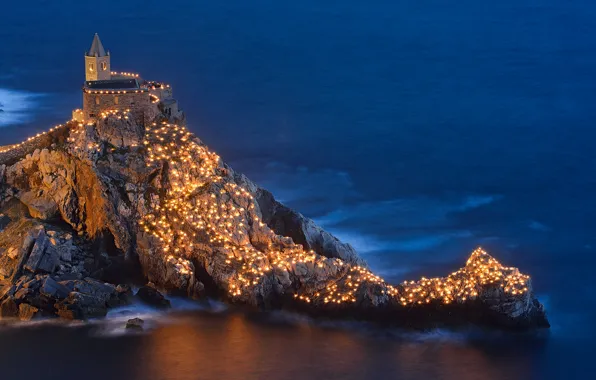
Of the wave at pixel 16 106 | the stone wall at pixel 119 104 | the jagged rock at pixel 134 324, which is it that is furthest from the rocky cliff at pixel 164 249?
the wave at pixel 16 106

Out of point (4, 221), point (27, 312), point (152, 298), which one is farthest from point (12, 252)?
point (152, 298)

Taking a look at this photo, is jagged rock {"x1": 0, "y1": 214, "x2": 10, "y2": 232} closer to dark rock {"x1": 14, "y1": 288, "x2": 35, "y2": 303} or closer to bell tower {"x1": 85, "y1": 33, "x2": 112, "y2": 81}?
dark rock {"x1": 14, "y1": 288, "x2": 35, "y2": 303}

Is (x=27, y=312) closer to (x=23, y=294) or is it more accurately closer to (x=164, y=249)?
(x=23, y=294)

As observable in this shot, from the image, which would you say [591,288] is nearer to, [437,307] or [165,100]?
[437,307]

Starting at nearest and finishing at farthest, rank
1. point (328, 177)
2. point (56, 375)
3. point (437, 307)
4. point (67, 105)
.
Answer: point (56, 375) → point (437, 307) → point (328, 177) → point (67, 105)

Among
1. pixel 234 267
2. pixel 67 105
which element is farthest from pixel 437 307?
A: pixel 67 105

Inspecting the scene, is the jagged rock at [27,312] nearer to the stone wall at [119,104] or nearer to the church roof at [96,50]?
the stone wall at [119,104]

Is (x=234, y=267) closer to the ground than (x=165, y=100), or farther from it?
closer to the ground

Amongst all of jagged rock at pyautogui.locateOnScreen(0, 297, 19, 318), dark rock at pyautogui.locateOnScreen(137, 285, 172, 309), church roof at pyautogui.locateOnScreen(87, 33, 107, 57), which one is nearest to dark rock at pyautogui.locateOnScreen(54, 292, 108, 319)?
jagged rock at pyautogui.locateOnScreen(0, 297, 19, 318)
